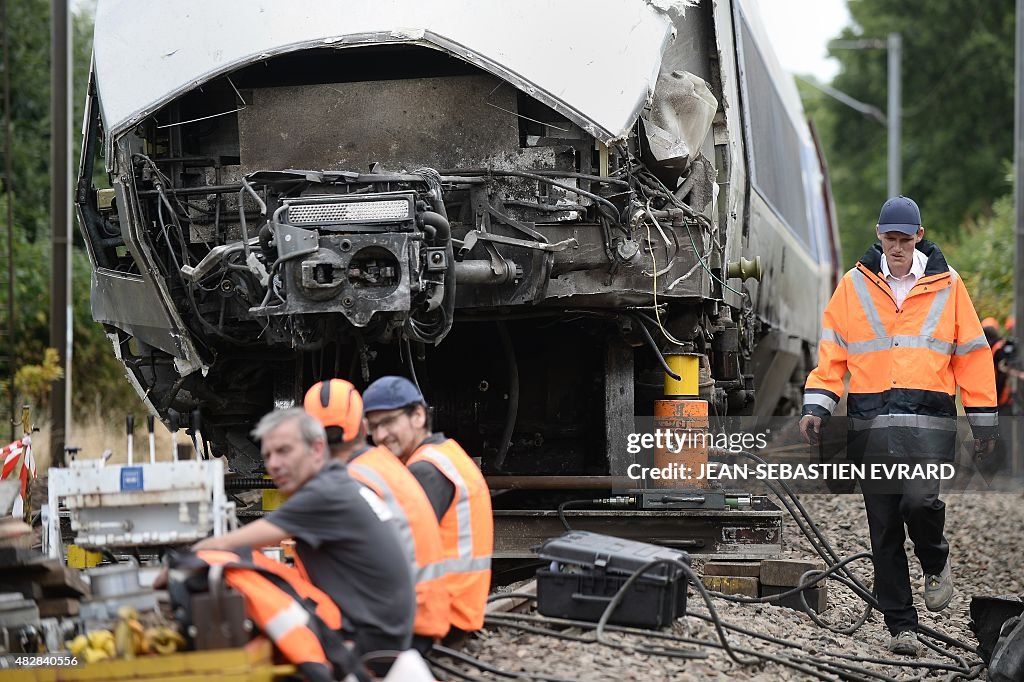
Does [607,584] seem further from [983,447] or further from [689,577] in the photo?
[983,447]

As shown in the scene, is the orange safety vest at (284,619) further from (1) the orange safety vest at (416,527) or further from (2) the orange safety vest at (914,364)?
(2) the orange safety vest at (914,364)

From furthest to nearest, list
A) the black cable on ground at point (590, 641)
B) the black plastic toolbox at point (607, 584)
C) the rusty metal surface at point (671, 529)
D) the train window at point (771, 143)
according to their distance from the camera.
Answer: the train window at point (771, 143), the rusty metal surface at point (671, 529), the black plastic toolbox at point (607, 584), the black cable on ground at point (590, 641)

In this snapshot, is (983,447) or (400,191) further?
(400,191)

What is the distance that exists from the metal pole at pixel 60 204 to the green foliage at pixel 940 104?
954 inches

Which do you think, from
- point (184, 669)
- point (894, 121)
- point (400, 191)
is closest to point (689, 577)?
point (400, 191)

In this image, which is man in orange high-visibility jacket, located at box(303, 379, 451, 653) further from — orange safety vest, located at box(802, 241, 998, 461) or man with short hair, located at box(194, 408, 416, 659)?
orange safety vest, located at box(802, 241, 998, 461)

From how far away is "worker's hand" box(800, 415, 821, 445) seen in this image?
7.04 metres

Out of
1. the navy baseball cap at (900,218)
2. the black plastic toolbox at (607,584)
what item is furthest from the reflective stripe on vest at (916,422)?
the black plastic toolbox at (607,584)

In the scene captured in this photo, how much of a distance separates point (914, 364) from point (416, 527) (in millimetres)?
2723

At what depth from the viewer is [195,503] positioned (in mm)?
5719

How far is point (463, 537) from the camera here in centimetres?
561

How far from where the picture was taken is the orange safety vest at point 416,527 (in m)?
5.15

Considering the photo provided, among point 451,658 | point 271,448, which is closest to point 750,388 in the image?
point 451,658

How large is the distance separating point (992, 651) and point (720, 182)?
328cm
